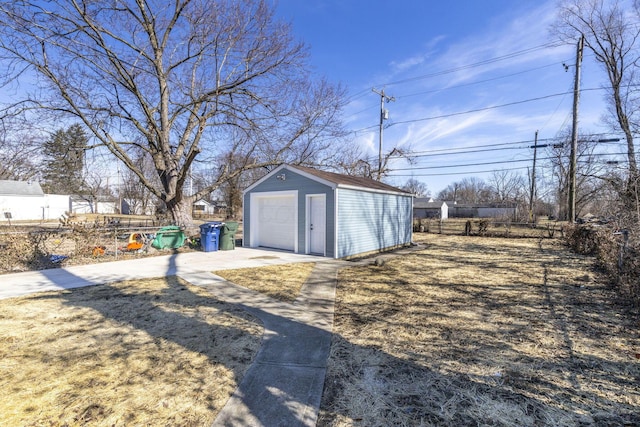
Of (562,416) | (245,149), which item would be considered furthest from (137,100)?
(562,416)

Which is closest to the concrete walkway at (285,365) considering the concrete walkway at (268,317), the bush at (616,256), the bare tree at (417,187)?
the concrete walkway at (268,317)

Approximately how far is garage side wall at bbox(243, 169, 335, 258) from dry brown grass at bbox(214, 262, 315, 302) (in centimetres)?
145

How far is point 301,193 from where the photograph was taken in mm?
10133

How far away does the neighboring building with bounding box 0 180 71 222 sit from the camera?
109 ft

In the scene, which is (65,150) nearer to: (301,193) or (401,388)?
(301,193)

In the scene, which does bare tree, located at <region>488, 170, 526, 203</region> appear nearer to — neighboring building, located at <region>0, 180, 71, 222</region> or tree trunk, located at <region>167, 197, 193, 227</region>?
tree trunk, located at <region>167, 197, 193, 227</region>

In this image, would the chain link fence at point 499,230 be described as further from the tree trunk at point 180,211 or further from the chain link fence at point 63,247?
the chain link fence at point 63,247

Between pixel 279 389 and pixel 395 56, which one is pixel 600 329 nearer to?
pixel 279 389

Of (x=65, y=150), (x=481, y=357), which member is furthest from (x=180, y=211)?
(x=481, y=357)

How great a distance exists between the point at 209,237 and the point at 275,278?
524cm

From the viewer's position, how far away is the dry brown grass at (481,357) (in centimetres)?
230

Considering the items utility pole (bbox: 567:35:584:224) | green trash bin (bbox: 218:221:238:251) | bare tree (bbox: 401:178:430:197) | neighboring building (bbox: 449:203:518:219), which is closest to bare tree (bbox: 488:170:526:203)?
neighboring building (bbox: 449:203:518:219)

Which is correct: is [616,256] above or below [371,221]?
below

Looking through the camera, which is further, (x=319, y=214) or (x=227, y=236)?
(x=227, y=236)
